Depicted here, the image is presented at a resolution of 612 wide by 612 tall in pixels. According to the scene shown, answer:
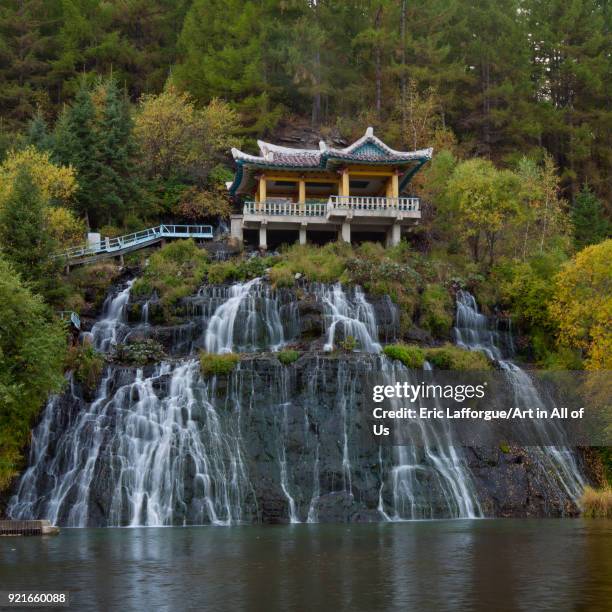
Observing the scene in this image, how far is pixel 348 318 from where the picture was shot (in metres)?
39.2

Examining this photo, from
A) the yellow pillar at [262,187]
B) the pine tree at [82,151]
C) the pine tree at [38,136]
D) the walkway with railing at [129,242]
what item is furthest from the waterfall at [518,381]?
the pine tree at [38,136]

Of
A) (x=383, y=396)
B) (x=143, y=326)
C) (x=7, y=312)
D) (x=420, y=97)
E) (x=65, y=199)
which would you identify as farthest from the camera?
(x=420, y=97)

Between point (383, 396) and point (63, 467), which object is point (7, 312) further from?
point (383, 396)

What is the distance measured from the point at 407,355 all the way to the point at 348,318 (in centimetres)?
445

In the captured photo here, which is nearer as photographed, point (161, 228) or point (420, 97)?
point (161, 228)

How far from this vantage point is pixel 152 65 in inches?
2948

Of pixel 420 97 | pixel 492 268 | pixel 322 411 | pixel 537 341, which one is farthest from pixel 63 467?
pixel 420 97

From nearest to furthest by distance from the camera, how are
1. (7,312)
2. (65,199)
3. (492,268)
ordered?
(7,312) < (492,268) < (65,199)

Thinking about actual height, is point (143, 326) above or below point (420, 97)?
below

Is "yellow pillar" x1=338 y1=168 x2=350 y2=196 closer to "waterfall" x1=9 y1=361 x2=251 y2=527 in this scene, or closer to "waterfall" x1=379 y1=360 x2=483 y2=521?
"waterfall" x1=379 y1=360 x2=483 y2=521

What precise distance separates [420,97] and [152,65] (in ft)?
80.7

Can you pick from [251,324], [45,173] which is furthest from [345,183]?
[45,173]

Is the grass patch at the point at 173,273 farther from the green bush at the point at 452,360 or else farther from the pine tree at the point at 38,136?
the pine tree at the point at 38,136

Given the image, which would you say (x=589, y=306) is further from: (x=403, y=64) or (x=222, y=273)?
(x=403, y=64)
